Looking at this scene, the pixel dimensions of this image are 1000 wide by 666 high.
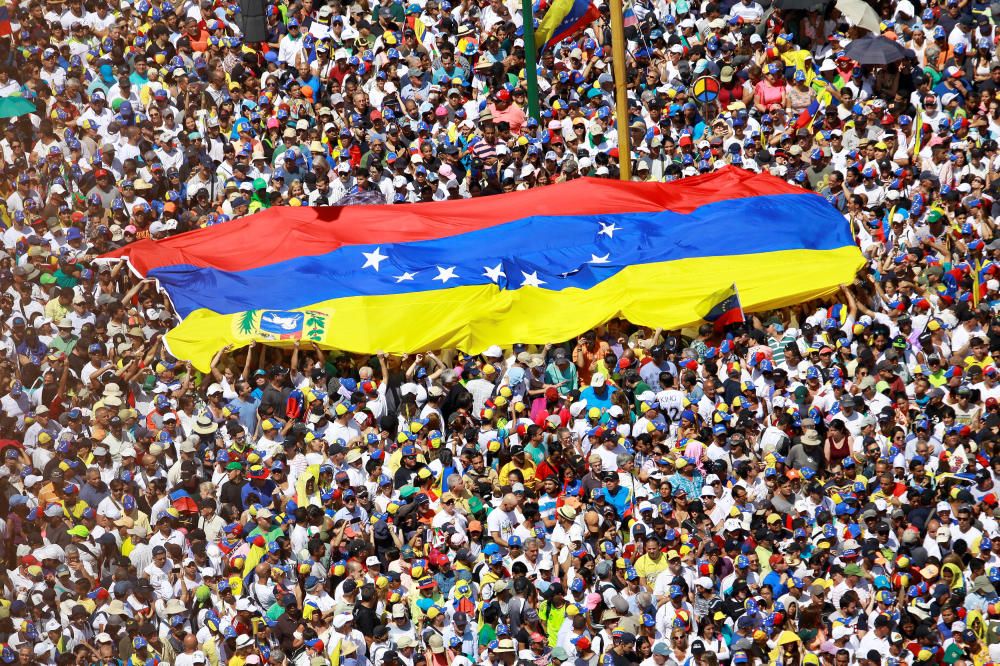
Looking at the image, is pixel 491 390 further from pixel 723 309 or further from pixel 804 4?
pixel 804 4

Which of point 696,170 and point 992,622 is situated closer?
point 992,622

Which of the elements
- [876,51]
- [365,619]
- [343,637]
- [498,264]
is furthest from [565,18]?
[343,637]

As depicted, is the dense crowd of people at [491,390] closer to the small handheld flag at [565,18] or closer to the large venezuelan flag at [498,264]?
the large venezuelan flag at [498,264]

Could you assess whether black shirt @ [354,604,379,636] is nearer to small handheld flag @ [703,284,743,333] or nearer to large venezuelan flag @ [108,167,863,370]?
large venezuelan flag @ [108,167,863,370]

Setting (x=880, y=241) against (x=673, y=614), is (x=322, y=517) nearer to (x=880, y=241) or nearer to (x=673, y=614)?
(x=673, y=614)

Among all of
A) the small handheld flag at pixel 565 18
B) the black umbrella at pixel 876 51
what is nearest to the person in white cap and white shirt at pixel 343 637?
the small handheld flag at pixel 565 18

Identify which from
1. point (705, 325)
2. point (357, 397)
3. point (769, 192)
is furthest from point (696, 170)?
point (357, 397)
